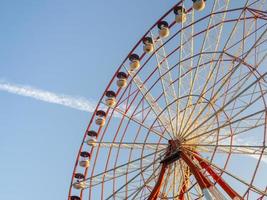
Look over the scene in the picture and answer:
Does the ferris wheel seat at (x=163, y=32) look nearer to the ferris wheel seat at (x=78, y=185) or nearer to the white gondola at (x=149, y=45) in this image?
the white gondola at (x=149, y=45)

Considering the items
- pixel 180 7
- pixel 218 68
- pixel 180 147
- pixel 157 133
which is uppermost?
pixel 180 7

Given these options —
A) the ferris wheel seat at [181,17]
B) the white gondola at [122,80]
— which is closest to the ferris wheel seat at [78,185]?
the white gondola at [122,80]

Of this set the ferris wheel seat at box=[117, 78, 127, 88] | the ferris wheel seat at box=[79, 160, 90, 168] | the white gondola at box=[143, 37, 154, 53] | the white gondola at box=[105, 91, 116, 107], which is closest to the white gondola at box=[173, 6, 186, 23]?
the white gondola at box=[143, 37, 154, 53]

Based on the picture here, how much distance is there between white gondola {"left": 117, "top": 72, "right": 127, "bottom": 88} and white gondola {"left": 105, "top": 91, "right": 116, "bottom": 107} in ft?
1.78

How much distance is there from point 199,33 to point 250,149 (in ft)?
20.9

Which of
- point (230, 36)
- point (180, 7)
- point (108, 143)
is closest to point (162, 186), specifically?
point (108, 143)

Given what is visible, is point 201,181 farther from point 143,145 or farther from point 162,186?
point 143,145

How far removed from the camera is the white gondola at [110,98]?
870 inches

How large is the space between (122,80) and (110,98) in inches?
41.9

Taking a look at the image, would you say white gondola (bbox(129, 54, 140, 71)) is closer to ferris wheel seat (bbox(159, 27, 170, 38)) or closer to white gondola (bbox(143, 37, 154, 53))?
white gondola (bbox(143, 37, 154, 53))

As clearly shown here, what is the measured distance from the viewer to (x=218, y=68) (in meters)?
18.5

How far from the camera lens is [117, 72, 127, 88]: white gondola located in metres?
22.1

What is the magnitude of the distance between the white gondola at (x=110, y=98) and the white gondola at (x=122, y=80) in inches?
21.3

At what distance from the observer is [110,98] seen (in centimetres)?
2212
